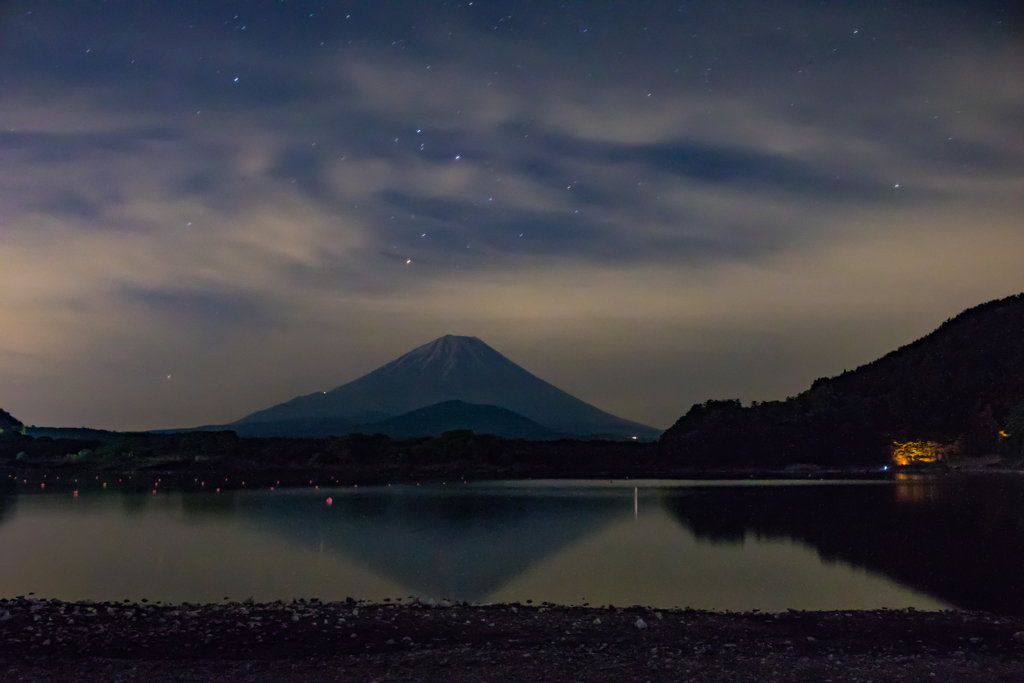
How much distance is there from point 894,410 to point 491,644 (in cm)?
9757

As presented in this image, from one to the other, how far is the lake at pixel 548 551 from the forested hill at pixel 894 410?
42.9 meters

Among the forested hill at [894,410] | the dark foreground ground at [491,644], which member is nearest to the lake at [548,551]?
the dark foreground ground at [491,644]

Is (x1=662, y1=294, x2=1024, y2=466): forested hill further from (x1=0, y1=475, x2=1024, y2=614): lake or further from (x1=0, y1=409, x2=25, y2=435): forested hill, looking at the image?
(x1=0, y1=409, x2=25, y2=435): forested hill

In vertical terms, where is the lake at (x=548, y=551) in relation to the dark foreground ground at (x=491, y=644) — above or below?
below

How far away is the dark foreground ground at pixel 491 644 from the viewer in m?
9.54

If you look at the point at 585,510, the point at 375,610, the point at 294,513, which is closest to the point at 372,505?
the point at 294,513

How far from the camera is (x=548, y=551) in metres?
23.4

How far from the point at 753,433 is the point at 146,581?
84.5 m

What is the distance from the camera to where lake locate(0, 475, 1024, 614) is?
1675 centimetres

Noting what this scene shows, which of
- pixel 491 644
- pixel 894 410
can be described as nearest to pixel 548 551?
pixel 491 644

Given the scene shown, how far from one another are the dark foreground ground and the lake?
247cm

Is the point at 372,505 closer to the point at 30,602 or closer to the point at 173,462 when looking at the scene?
the point at 30,602

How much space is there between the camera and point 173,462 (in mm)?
88500

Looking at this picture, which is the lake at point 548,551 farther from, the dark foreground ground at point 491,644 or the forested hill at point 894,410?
the forested hill at point 894,410
